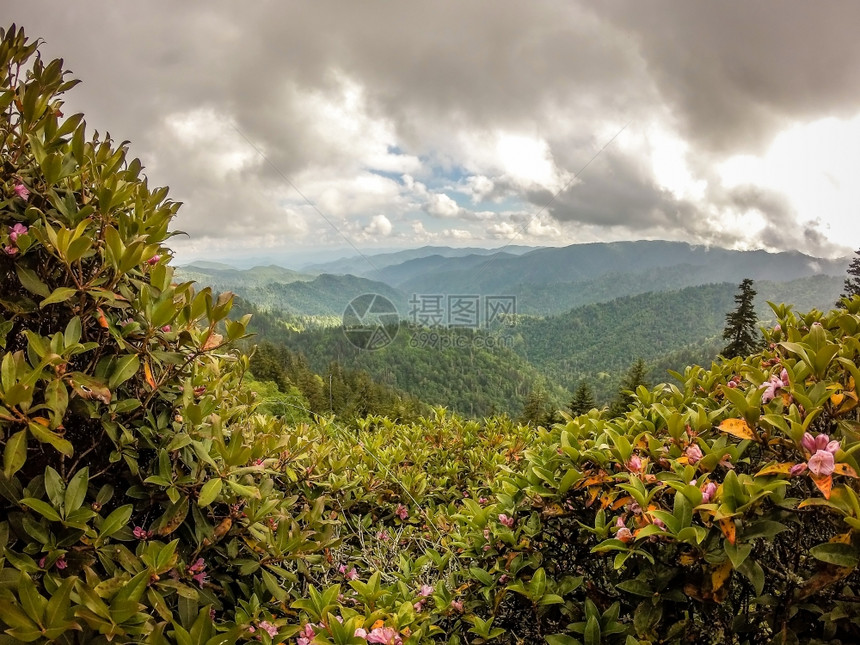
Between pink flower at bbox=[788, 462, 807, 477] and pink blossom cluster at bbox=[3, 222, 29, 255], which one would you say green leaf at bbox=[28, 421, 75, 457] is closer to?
pink blossom cluster at bbox=[3, 222, 29, 255]

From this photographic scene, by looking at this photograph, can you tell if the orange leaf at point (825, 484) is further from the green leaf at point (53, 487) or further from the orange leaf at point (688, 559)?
the green leaf at point (53, 487)

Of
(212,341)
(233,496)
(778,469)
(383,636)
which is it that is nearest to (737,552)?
(778,469)

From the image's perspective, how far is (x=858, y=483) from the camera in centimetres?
121

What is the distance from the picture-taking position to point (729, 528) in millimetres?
1195

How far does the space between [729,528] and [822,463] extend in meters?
0.29

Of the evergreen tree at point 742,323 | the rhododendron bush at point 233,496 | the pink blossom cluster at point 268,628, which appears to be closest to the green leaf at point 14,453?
the rhododendron bush at point 233,496

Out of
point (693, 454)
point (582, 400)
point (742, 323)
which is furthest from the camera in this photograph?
point (582, 400)

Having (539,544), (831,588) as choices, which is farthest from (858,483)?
(539,544)

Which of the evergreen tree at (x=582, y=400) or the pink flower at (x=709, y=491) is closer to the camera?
the pink flower at (x=709, y=491)

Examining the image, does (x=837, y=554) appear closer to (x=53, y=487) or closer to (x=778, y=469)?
(x=778, y=469)

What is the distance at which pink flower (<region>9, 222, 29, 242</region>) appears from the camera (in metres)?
1.34

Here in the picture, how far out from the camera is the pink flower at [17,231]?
134 centimetres

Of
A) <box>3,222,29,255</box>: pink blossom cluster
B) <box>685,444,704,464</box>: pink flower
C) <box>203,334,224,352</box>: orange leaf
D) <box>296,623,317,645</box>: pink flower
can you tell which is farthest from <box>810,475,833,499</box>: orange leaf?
<box>3,222,29,255</box>: pink blossom cluster

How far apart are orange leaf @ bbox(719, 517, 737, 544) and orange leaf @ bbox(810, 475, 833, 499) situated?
227mm
